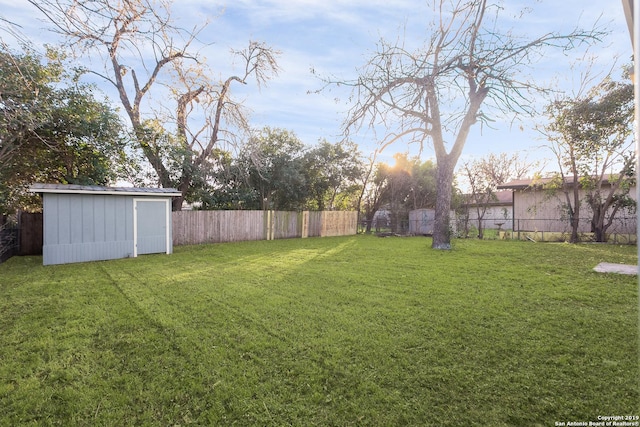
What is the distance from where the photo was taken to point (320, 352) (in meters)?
2.62

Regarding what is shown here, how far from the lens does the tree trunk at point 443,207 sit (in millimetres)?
10211

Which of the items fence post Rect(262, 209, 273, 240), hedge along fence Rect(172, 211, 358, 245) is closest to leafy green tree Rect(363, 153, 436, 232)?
hedge along fence Rect(172, 211, 358, 245)

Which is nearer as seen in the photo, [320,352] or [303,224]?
[320,352]

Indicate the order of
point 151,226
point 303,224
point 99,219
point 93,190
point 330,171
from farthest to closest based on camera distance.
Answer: point 330,171, point 303,224, point 151,226, point 99,219, point 93,190

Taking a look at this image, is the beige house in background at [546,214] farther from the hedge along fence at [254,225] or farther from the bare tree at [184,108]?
the bare tree at [184,108]

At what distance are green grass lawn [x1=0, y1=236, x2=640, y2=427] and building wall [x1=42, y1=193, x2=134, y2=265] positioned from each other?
259 cm

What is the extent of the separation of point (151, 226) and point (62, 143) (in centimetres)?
374

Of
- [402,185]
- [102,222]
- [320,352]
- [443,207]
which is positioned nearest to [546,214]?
[402,185]

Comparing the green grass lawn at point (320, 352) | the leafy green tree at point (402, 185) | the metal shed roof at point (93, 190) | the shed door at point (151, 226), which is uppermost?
the leafy green tree at point (402, 185)

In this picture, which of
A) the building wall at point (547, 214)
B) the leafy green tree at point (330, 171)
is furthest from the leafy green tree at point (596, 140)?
the leafy green tree at point (330, 171)

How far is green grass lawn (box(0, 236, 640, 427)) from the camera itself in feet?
6.16

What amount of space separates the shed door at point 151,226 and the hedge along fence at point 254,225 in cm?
186

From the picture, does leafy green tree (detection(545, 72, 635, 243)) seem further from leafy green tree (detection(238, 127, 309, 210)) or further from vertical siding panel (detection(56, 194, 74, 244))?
vertical siding panel (detection(56, 194, 74, 244))

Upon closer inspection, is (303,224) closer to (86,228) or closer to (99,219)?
(99,219)
